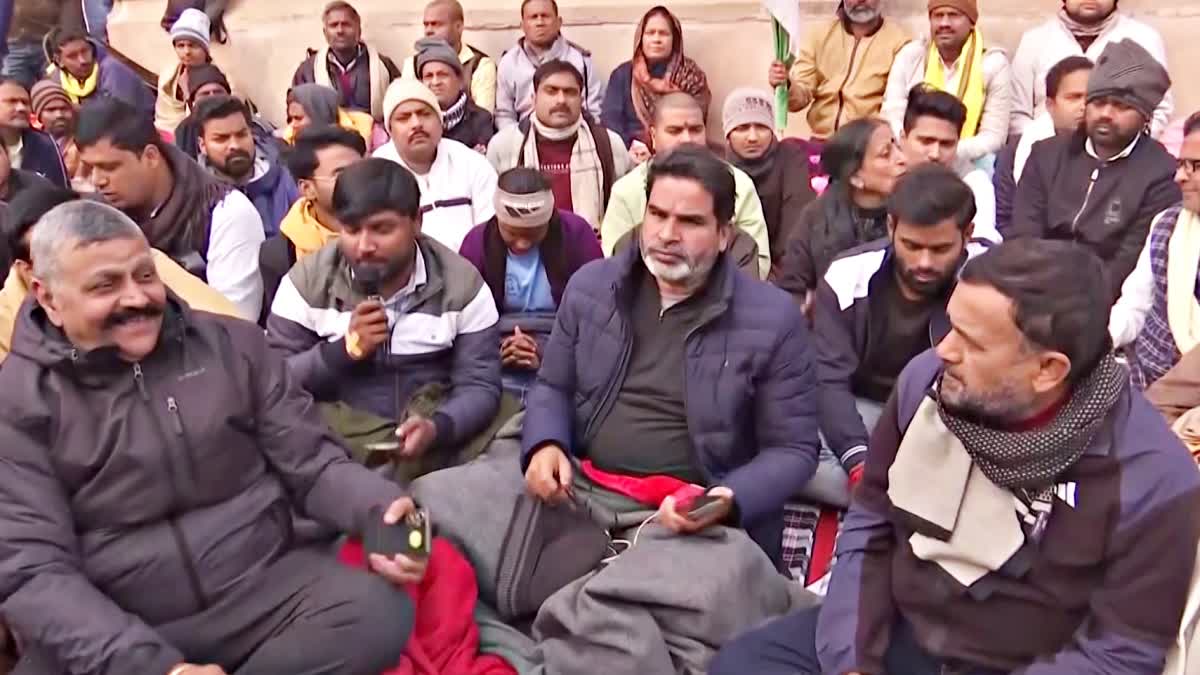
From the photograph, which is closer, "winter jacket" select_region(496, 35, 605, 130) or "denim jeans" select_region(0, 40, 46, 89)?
"winter jacket" select_region(496, 35, 605, 130)

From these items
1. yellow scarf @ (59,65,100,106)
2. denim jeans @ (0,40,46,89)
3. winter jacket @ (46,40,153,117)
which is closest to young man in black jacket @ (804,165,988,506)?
winter jacket @ (46,40,153,117)

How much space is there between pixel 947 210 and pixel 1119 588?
1382 millimetres

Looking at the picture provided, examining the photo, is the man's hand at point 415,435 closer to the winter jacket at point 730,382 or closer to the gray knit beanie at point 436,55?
the winter jacket at point 730,382

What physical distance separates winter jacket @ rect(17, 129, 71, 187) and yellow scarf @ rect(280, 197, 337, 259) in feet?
6.14

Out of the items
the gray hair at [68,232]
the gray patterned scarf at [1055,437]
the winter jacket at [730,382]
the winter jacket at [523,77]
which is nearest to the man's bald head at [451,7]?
the winter jacket at [523,77]

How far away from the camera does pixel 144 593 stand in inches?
97.6

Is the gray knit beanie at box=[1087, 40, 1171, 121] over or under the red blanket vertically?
over

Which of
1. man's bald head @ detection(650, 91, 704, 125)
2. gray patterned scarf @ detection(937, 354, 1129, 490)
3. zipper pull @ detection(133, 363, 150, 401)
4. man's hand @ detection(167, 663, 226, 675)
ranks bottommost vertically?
man's hand @ detection(167, 663, 226, 675)

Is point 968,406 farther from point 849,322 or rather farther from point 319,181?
point 319,181

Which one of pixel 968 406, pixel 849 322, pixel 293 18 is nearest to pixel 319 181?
pixel 849 322

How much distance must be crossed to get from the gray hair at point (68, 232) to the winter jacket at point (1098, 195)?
3263mm

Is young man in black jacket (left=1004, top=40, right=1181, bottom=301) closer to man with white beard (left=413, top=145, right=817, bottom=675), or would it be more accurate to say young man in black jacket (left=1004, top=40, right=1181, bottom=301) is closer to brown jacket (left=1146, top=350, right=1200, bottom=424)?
brown jacket (left=1146, top=350, right=1200, bottom=424)

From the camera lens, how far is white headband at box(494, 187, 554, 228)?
3.95 meters

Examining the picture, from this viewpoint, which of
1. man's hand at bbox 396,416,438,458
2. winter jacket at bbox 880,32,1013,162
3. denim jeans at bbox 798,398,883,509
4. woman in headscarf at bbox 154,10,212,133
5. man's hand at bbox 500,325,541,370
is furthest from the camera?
woman in headscarf at bbox 154,10,212,133
